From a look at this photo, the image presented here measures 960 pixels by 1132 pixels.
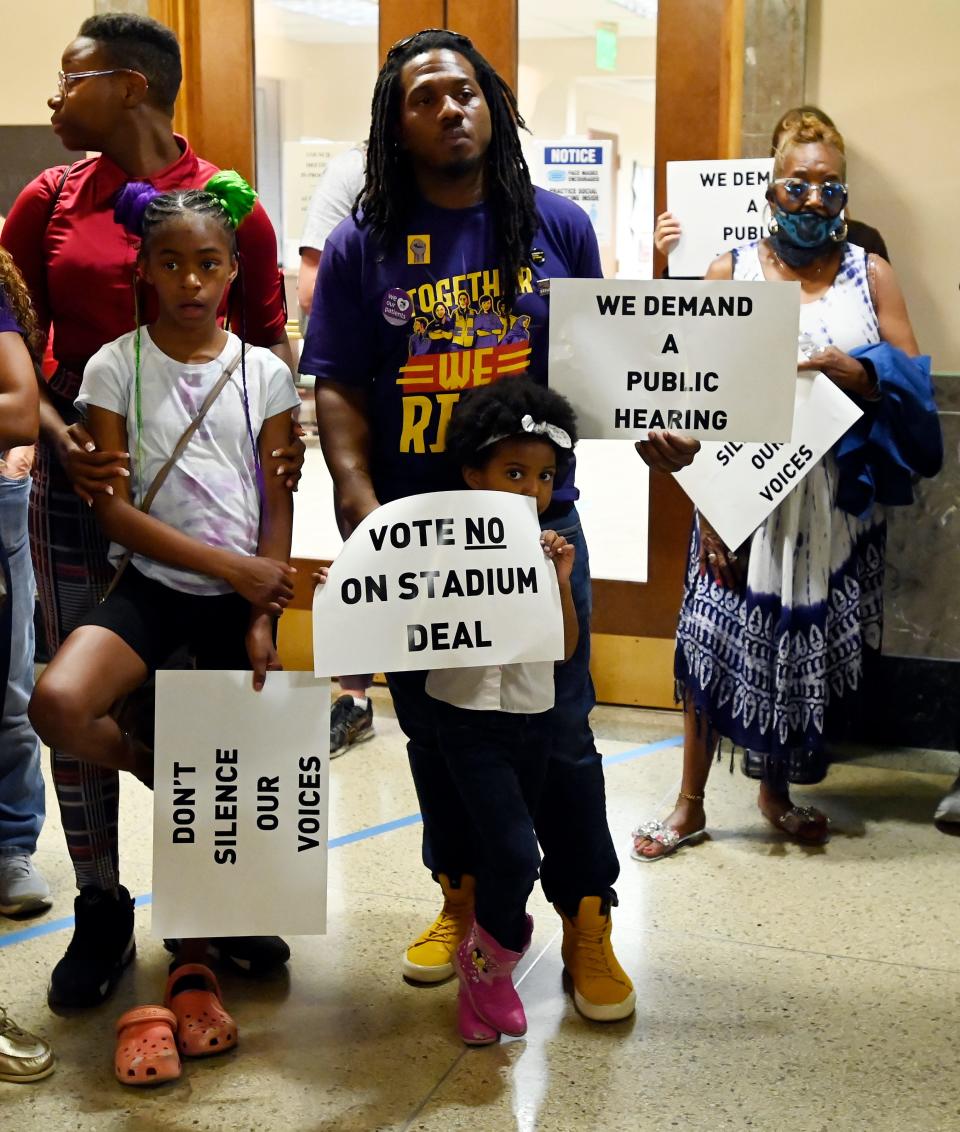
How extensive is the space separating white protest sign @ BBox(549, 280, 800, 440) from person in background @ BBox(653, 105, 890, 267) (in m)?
1.26

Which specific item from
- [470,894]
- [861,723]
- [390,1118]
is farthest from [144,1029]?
[861,723]

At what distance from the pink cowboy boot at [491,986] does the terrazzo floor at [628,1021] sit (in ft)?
0.17

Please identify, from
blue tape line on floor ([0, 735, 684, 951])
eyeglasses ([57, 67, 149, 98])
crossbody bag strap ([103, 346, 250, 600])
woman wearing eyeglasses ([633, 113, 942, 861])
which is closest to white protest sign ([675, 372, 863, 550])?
woman wearing eyeglasses ([633, 113, 942, 861])

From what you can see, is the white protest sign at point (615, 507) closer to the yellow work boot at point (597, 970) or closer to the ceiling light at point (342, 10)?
the ceiling light at point (342, 10)

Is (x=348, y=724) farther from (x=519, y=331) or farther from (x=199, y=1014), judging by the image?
(x=519, y=331)

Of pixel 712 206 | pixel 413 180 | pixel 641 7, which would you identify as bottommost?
pixel 712 206

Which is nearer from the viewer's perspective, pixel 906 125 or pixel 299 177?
pixel 906 125

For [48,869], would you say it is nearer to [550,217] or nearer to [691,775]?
[691,775]

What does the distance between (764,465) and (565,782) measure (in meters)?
1.12

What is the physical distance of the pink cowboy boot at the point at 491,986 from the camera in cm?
271

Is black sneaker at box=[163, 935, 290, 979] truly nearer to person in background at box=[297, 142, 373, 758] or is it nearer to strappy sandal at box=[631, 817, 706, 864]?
strappy sandal at box=[631, 817, 706, 864]

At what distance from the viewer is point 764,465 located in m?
3.48

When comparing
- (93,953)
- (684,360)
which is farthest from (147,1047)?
(684,360)

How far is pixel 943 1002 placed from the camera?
114 inches
